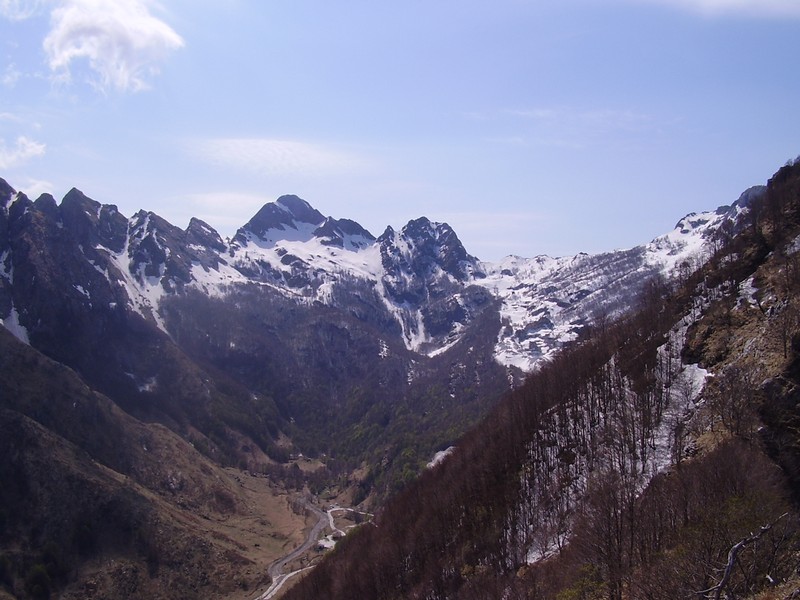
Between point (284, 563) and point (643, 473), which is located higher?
point (643, 473)

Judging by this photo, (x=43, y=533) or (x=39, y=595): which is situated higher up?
(x=43, y=533)

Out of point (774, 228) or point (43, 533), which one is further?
point (43, 533)

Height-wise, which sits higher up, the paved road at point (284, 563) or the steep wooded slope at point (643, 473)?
the steep wooded slope at point (643, 473)

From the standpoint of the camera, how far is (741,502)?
34.4 m

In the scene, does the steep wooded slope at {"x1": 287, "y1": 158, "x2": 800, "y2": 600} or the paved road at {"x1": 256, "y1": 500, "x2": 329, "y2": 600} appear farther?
the paved road at {"x1": 256, "y1": 500, "x2": 329, "y2": 600}

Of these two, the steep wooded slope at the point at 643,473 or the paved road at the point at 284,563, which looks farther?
the paved road at the point at 284,563

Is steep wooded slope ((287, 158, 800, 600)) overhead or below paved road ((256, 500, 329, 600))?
overhead

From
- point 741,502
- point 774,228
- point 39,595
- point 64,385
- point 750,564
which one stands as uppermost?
point 774,228

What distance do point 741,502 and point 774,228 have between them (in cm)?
6407

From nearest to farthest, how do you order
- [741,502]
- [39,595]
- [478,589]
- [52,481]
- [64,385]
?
1. [741,502]
2. [478,589]
3. [39,595]
4. [52,481]
5. [64,385]

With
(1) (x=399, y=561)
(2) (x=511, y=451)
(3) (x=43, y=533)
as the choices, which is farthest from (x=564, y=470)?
(3) (x=43, y=533)

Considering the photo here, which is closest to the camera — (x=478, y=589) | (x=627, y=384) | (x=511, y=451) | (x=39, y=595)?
(x=478, y=589)

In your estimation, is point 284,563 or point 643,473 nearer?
point 643,473

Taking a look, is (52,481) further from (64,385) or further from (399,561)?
(399,561)
